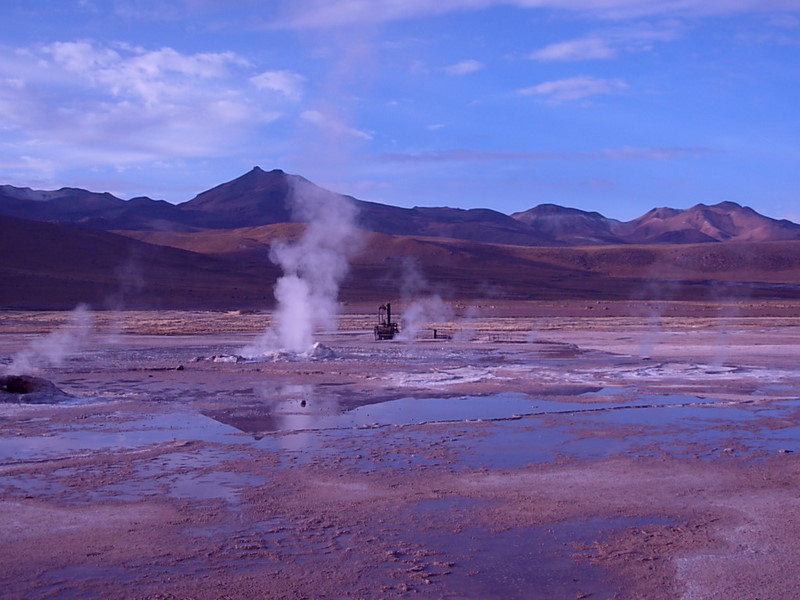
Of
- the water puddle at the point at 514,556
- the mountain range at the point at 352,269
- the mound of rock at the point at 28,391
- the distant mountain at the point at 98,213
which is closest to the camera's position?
the water puddle at the point at 514,556

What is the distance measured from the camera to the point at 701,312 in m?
65.1

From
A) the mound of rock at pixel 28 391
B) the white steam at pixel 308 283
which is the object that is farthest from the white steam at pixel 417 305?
the mound of rock at pixel 28 391

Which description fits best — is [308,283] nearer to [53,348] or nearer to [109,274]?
[53,348]

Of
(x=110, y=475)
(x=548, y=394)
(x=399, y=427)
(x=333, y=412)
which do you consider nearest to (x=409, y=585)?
(x=110, y=475)

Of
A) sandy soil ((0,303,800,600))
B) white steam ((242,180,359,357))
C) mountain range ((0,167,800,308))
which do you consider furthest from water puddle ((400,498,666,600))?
mountain range ((0,167,800,308))

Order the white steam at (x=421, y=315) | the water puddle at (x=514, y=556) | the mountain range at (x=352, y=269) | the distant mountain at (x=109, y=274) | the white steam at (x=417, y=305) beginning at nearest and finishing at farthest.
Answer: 1. the water puddle at (x=514, y=556)
2. the white steam at (x=421, y=315)
3. the white steam at (x=417, y=305)
4. the distant mountain at (x=109, y=274)
5. the mountain range at (x=352, y=269)

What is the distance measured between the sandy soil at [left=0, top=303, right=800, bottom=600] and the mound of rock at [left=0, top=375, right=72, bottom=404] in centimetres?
50

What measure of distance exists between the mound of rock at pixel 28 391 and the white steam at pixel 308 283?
1076 cm

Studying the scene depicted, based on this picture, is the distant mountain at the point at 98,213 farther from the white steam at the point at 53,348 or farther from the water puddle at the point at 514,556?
the water puddle at the point at 514,556

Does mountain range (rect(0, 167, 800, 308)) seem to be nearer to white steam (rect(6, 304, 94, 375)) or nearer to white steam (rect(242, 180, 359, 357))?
white steam (rect(242, 180, 359, 357))

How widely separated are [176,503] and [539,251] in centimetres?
13632

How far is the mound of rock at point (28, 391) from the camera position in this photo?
A: 58.5 feet

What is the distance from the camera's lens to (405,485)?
10.8 metres

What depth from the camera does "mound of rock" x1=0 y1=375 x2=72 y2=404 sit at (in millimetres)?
17844
